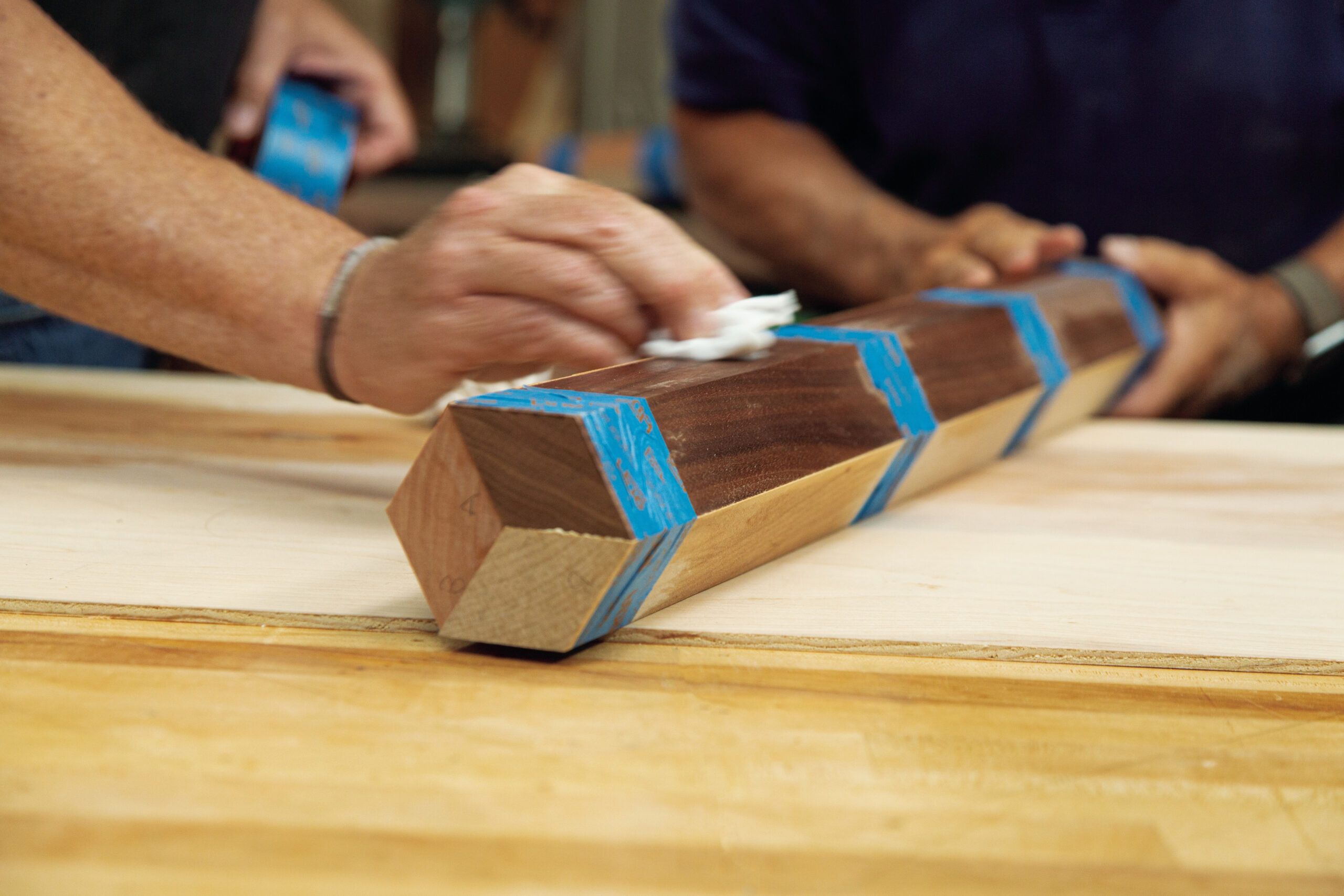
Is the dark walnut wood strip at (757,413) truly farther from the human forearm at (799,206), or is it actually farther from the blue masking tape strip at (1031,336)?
the human forearm at (799,206)

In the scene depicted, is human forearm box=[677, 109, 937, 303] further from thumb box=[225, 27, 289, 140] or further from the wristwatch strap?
thumb box=[225, 27, 289, 140]

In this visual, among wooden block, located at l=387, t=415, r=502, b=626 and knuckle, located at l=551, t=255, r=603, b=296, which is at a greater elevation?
knuckle, located at l=551, t=255, r=603, b=296

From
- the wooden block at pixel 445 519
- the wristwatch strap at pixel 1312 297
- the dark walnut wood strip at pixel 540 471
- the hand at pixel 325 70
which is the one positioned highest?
the wristwatch strap at pixel 1312 297

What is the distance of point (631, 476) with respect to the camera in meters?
0.60

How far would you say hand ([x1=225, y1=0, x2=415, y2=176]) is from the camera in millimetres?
1424

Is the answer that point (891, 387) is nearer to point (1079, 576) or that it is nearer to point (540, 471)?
point (1079, 576)

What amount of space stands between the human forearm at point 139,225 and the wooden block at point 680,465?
27 centimetres

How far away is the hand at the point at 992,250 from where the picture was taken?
4.67 feet

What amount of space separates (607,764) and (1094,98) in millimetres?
1539

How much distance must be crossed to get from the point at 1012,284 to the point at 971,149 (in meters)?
0.58

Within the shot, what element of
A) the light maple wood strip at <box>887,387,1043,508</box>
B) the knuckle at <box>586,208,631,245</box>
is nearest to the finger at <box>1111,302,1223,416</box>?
the light maple wood strip at <box>887,387,1043,508</box>

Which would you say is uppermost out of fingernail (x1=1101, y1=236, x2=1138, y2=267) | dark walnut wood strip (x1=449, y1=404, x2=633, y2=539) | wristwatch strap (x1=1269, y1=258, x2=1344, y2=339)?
wristwatch strap (x1=1269, y1=258, x2=1344, y2=339)

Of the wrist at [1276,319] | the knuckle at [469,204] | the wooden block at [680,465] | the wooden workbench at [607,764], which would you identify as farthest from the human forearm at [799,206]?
the wooden workbench at [607,764]

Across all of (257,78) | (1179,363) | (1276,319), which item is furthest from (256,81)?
(1276,319)
